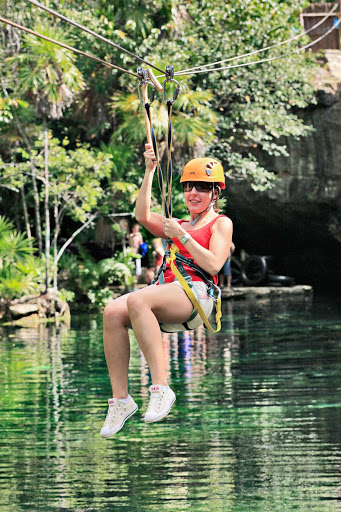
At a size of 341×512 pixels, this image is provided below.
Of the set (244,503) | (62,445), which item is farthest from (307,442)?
(62,445)

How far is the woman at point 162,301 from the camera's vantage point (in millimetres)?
5117

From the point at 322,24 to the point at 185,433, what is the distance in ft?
57.4

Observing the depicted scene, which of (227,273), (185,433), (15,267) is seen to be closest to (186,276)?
(185,433)

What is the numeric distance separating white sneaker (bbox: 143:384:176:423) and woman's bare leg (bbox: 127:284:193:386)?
0.05 metres

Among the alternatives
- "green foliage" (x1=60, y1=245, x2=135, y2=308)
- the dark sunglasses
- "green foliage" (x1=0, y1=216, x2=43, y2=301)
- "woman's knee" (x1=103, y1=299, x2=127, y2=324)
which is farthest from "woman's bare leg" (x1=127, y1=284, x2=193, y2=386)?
"green foliage" (x1=60, y1=245, x2=135, y2=308)

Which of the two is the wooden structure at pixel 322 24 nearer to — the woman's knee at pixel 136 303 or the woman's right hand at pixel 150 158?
the woman's right hand at pixel 150 158

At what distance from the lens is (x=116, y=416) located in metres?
5.30

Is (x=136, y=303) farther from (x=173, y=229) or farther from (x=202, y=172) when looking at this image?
(x=202, y=172)

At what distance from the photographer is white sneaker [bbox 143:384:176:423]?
5062 millimetres

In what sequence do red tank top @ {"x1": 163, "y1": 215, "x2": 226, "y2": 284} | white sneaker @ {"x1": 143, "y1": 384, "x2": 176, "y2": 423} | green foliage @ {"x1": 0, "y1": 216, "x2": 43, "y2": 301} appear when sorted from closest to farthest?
white sneaker @ {"x1": 143, "y1": 384, "x2": 176, "y2": 423} → red tank top @ {"x1": 163, "y1": 215, "x2": 226, "y2": 284} → green foliage @ {"x1": 0, "y1": 216, "x2": 43, "y2": 301}

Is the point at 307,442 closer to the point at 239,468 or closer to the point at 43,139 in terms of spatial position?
the point at 239,468

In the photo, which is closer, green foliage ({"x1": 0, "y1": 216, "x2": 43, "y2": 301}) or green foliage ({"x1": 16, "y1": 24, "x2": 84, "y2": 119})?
green foliage ({"x1": 16, "y1": 24, "x2": 84, "y2": 119})

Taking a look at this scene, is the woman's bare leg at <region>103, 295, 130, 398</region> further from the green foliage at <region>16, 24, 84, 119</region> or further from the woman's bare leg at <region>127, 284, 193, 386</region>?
the green foliage at <region>16, 24, 84, 119</region>

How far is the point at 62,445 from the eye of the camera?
10977mm
